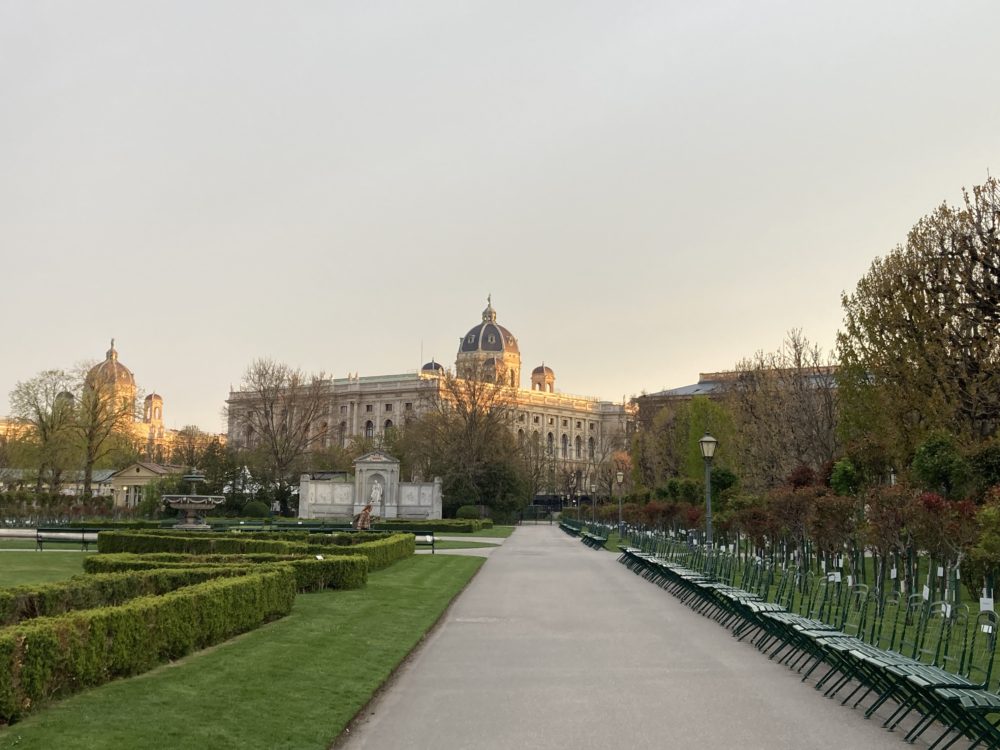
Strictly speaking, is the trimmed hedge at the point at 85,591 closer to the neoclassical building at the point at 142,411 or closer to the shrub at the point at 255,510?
the shrub at the point at 255,510

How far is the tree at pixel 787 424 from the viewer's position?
42.6 meters

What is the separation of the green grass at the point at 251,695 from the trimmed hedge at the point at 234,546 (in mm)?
9364

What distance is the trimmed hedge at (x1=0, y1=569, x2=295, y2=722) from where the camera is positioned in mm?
7738

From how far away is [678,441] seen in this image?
199 feet

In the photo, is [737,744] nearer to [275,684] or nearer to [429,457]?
[275,684]

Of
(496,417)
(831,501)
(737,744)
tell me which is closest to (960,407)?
(831,501)

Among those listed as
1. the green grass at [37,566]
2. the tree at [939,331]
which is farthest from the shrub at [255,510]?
the tree at [939,331]

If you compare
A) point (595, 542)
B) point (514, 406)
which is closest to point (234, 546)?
point (595, 542)

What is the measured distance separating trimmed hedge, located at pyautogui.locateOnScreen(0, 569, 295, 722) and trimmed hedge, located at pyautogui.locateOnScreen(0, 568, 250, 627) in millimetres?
1443

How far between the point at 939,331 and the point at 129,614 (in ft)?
73.2

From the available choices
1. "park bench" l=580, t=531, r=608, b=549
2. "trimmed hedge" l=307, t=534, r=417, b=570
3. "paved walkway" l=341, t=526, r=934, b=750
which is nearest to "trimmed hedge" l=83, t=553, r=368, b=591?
"trimmed hedge" l=307, t=534, r=417, b=570

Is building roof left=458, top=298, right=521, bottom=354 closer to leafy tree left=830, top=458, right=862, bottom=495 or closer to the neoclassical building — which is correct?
the neoclassical building

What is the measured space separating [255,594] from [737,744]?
25.3 feet

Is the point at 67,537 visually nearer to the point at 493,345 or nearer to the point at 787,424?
the point at 787,424
